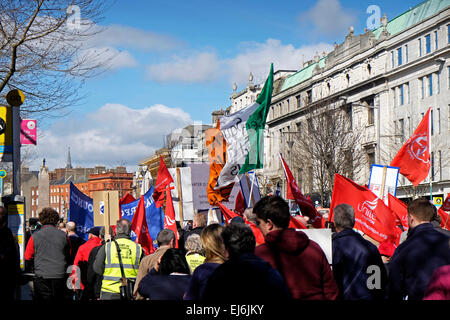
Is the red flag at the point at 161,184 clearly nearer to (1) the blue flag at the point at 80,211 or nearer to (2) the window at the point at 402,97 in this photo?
(1) the blue flag at the point at 80,211

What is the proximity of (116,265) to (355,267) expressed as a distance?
141 inches

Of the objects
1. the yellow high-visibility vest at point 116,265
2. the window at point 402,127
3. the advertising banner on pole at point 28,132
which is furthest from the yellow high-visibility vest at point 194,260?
the window at point 402,127

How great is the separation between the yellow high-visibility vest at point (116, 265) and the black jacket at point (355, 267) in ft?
10.8

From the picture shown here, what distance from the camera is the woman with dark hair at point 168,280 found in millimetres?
5785

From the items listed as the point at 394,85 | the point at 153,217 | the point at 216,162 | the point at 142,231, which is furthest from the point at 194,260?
the point at 394,85

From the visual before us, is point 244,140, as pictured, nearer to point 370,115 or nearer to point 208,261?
point 208,261

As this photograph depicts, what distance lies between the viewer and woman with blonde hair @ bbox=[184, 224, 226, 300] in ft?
15.1

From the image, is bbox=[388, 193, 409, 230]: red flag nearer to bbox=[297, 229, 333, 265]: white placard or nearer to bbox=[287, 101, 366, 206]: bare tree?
bbox=[297, 229, 333, 265]: white placard

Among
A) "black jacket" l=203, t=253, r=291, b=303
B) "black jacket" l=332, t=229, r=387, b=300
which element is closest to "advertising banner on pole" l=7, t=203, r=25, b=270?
"black jacket" l=332, t=229, r=387, b=300

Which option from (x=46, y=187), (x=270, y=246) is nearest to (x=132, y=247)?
(x=270, y=246)

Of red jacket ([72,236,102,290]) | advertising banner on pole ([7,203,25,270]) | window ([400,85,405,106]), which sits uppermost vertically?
window ([400,85,405,106])

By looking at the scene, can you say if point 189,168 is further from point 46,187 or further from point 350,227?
point 46,187

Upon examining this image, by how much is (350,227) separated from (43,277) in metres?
4.80

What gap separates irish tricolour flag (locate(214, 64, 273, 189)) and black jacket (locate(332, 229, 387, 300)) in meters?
6.66
